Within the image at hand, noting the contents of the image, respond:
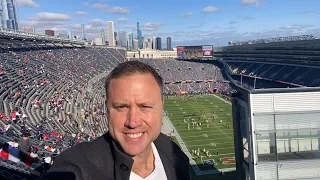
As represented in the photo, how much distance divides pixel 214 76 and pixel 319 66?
2950 centimetres

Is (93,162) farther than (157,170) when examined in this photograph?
No

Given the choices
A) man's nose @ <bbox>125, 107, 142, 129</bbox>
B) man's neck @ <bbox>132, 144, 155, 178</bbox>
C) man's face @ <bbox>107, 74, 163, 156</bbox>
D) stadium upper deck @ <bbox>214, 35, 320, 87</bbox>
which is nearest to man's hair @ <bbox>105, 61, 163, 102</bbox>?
man's face @ <bbox>107, 74, 163, 156</bbox>

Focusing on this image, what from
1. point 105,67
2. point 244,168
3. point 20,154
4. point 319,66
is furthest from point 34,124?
point 319,66

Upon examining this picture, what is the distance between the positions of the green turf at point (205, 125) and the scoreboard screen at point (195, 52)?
126ft

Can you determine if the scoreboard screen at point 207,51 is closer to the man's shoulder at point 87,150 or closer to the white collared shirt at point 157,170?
the white collared shirt at point 157,170

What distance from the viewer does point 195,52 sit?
324 feet

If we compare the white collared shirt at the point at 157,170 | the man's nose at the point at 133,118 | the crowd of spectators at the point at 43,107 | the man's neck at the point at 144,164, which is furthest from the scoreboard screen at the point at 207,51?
the man's nose at the point at 133,118

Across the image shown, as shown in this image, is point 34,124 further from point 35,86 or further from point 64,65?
point 64,65

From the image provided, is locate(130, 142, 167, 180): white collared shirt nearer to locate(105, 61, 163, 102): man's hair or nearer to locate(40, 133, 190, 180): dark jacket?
locate(40, 133, 190, 180): dark jacket

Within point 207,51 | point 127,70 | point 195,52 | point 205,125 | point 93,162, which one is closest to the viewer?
point 93,162

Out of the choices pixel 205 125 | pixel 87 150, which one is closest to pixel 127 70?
pixel 87 150

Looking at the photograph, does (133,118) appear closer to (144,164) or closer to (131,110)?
(131,110)

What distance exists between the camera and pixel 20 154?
11.0 m

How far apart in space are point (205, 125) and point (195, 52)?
6240cm
